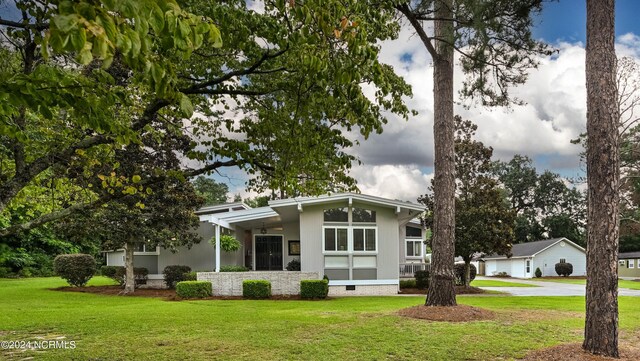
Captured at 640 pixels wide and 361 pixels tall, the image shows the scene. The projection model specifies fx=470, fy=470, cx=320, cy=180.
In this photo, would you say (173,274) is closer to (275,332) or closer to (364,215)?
(364,215)

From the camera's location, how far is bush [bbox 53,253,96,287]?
21.0 meters

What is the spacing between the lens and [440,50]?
1257cm

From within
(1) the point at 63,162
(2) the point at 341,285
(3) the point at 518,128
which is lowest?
(2) the point at 341,285

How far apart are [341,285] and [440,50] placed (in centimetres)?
1005

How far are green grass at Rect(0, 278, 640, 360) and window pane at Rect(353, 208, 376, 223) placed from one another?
5.86m

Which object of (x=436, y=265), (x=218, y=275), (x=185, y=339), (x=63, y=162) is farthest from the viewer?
(x=218, y=275)

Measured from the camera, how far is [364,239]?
1911 cm

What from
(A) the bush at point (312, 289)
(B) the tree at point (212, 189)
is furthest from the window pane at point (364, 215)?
(B) the tree at point (212, 189)

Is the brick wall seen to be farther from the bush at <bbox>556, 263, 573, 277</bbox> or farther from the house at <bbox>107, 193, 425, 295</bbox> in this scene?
the bush at <bbox>556, 263, 573, 277</bbox>

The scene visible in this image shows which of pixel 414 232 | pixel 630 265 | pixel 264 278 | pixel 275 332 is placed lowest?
pixel 630 265

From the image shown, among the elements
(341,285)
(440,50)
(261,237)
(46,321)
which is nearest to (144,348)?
(46,321)

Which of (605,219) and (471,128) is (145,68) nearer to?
(605,219)

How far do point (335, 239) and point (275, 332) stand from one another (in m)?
10.1

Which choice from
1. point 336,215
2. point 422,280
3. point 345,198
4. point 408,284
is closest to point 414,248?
point 422,280
